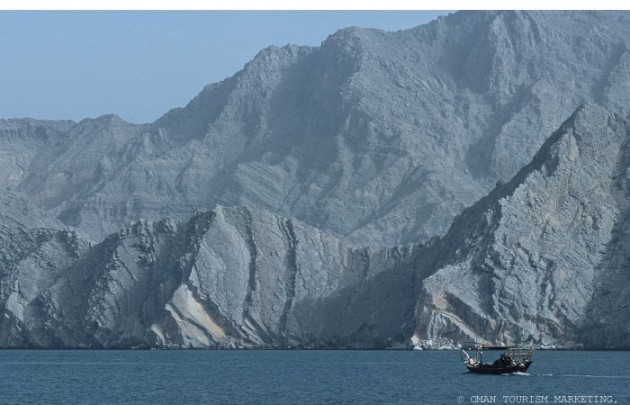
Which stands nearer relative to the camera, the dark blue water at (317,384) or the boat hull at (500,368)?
the dark blue water at (317,384)

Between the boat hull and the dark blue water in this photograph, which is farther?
the boat hull

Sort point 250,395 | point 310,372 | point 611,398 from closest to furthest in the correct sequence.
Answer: point 611,398 → point 250,395 → point 310,372

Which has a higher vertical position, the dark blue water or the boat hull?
the boat hull

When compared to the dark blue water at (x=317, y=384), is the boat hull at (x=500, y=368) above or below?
above

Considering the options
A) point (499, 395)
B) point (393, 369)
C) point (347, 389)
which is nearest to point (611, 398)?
point (499, 395)

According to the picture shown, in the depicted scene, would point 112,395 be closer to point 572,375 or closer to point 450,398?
point 450,398

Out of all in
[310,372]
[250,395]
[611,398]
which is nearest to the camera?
[611,398]

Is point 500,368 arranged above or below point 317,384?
above

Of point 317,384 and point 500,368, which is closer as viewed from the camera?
point 317,384
